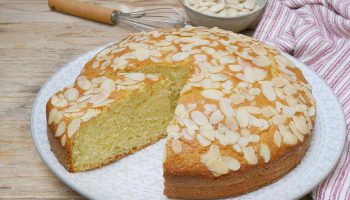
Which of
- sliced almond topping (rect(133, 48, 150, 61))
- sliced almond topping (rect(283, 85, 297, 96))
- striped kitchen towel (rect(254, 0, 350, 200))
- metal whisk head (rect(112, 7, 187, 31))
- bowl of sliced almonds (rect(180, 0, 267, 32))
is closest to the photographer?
sliced almond topping (rect(283, 85, 297, 96))

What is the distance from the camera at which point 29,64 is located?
7.49 ft

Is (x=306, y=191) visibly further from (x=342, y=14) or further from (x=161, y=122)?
(x=342, y=14)

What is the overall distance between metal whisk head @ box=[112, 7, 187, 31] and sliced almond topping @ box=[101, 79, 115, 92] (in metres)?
0.80

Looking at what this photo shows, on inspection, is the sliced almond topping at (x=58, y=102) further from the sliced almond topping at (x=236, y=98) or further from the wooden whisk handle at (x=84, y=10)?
the wooden whisk handle at (x=84, y=10)

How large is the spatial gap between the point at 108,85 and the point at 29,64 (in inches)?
28.7

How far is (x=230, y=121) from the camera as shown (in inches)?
61.2

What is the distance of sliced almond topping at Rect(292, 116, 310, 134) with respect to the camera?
1604mm

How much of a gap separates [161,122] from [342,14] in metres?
1.10

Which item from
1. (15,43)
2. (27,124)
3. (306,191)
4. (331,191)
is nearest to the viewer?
(306,191)

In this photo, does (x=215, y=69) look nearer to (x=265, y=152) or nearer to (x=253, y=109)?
(x=253, y=109)

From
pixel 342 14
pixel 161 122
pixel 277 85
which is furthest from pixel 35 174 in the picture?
pixel 342 14

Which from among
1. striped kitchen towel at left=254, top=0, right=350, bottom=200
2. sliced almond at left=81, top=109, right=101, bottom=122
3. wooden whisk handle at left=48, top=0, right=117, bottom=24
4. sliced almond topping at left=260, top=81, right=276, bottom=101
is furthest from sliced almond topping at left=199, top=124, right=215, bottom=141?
wooden whisk handle at left=48, top=0, right=117, bottom=24

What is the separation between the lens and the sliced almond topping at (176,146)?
59.5 inches

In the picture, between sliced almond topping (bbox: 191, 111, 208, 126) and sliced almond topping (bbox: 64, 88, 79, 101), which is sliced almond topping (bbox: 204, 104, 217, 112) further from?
sliced almond topping (bbox: 64, 88, 79, 101)
